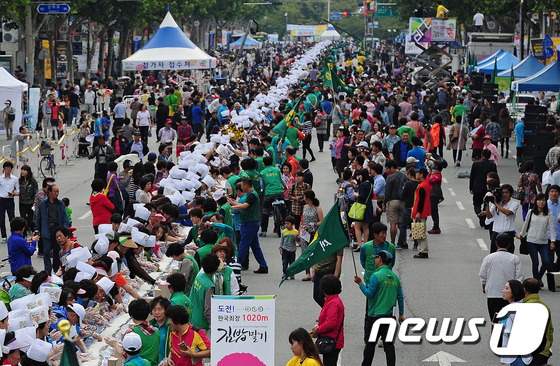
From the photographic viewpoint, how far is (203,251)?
509 inches

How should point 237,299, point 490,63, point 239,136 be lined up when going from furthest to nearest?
1. point 490,63
2. point 239,136
3. point 237,299

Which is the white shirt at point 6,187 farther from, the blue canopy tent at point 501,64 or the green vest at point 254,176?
the blue canopy tent at point 501,64

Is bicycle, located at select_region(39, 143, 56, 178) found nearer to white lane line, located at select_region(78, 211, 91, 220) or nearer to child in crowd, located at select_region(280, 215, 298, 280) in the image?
white lane line, located at select_region(78, 211, 91, 220)

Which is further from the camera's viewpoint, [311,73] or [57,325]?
[311,73]

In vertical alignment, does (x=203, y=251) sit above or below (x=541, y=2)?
below

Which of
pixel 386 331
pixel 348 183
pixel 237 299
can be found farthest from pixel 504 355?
pixel 348 183

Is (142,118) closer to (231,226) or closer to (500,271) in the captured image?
(231,226)

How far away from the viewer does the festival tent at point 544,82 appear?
109 feet

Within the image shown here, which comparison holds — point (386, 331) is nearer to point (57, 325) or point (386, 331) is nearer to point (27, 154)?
point (57, 325)

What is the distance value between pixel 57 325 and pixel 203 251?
2.55 m

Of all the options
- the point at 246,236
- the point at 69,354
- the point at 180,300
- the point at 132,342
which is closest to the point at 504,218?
the point at 246,236

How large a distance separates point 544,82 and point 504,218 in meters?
18.5

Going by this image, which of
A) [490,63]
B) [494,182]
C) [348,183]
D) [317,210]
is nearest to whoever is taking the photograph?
[317,210]

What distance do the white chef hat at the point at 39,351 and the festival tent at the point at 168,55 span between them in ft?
78.1
